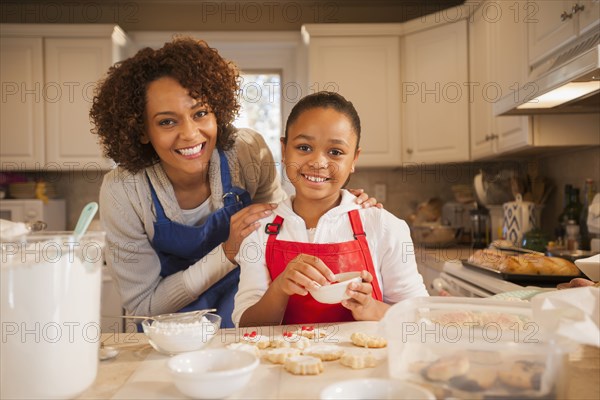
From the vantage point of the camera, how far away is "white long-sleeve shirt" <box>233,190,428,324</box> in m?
1.39

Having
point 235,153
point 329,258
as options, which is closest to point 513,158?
point 235,153

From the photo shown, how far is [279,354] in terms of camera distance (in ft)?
2.81

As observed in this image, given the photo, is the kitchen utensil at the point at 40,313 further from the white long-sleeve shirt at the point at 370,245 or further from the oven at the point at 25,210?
the oven at the point at 25,210

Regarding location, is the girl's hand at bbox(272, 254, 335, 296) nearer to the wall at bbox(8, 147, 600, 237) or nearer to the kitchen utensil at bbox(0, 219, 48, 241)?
the kitchen utensil at bbox(0, 219, 48, 241)

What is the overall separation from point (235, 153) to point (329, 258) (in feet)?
2.04

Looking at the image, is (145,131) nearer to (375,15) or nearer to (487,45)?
(487,45)

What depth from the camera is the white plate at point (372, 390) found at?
2.06 ft

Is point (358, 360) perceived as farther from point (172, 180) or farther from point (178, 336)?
point (172, 180)

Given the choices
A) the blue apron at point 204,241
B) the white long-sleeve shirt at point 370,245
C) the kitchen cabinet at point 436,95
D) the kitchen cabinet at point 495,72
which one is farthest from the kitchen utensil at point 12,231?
the kitchen cabinet at point 436,95

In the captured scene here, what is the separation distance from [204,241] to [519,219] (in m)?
1.90

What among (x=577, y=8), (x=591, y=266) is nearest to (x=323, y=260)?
(x=591, y=266)

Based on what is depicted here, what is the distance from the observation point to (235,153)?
181 cm

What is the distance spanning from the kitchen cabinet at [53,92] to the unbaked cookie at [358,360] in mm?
3193

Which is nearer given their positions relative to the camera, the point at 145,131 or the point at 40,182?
the point at 145,131
